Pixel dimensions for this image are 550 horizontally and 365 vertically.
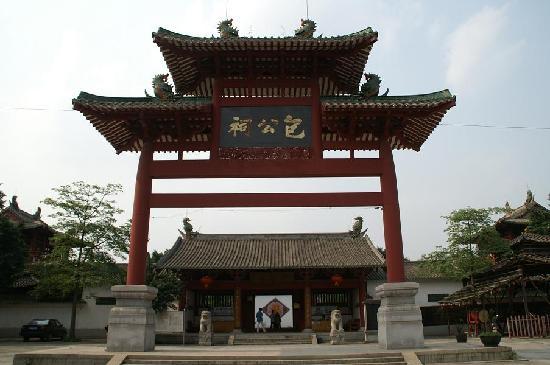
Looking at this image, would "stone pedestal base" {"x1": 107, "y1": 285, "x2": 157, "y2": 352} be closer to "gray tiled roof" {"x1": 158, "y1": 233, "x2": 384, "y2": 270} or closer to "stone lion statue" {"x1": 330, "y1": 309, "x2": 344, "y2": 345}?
"stone lion statue" {"x1": 330, "y1": 309, "x2": 344, "y2": 345}

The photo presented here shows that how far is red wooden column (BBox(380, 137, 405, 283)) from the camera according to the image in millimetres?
14086

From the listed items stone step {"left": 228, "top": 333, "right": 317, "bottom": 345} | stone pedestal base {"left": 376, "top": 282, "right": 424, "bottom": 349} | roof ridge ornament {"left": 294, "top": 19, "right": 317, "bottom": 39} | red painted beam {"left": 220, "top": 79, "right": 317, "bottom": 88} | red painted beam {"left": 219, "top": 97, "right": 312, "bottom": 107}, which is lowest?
stone step {"left": 228, "top": 333, "right": 317, "bottom": 345}

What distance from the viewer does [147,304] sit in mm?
13836

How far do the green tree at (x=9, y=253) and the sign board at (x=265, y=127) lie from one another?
21756 mm

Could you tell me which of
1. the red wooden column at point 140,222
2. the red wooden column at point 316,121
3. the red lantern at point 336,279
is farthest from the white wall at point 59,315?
the red wooden column at point 316,121

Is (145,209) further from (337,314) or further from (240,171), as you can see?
(337,314)

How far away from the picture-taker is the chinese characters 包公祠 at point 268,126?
48.9 feet

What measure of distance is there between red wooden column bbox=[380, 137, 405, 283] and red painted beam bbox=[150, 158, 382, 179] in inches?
11.8

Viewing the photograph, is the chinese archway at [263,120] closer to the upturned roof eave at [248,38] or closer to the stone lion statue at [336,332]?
the upturned roof eave at [248,38]

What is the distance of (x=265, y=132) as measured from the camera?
14.9m

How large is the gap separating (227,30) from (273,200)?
5.67 meters

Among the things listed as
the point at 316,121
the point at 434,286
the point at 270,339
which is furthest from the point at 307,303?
the point at 316,121

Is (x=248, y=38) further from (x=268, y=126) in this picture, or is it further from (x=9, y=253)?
(x=9, y=253)

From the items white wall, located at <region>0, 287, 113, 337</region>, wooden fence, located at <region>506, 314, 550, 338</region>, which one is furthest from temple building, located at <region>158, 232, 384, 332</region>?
wooden fence, located at <region>506, 314, 550, 338</region>
